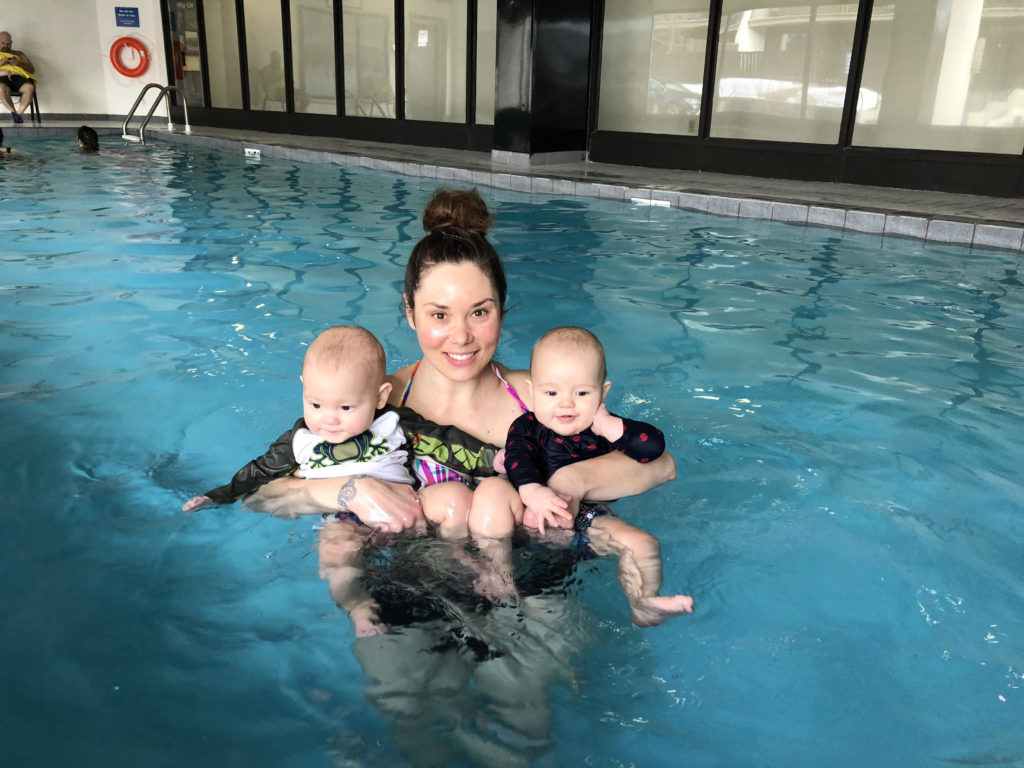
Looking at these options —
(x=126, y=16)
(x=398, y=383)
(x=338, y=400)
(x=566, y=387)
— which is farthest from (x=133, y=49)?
(x=566, y=387)

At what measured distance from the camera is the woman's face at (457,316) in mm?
2363

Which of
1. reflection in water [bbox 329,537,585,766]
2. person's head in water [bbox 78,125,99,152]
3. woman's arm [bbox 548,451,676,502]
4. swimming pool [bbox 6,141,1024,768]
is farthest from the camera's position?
person's head in water [bbox 78,125,99,152]

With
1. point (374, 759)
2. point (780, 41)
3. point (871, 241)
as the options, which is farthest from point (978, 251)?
point (374, 759)

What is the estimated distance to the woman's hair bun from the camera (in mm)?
2529

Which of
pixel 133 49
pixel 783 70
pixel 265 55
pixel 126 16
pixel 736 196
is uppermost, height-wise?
pixel 126 16

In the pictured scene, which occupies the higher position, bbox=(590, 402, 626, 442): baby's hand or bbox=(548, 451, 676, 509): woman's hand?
bbox=(590, 402, 626, 442): baby's hand

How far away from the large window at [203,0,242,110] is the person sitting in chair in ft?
12.9

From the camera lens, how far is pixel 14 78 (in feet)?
61.1

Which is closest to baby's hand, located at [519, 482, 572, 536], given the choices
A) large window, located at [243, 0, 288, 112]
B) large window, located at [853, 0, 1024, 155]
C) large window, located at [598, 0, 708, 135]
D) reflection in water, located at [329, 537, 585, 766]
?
reflection in water, located at [329, 537, 585, 766]

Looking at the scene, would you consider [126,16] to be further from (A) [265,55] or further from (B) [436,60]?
(B) [436,60]

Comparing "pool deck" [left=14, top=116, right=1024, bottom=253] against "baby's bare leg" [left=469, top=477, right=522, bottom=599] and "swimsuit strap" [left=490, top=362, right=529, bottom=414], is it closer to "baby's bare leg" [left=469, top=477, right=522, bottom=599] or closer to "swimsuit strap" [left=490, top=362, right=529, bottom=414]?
"swimsuit strap" [left=490, top=362, right=529, bottom=414]

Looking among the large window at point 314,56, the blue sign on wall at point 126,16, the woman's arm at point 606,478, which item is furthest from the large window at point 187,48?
the woman's arm at point 606,478

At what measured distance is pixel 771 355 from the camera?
195 inches

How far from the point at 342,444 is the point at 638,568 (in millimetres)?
939
